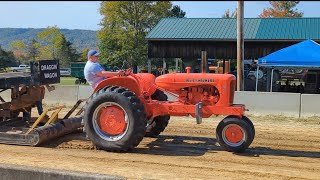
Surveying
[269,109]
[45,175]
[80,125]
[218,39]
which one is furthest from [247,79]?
[45,175]

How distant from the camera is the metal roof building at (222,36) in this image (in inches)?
993

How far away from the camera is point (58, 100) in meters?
13.6

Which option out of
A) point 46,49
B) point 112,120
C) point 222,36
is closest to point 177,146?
point 112,120

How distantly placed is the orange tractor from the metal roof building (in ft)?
62.1

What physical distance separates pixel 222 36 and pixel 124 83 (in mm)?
19860

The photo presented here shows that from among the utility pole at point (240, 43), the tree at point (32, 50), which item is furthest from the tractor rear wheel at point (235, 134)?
the tree at point (32, 50)

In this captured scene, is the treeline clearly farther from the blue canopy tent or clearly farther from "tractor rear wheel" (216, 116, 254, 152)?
"tractor rear wheel" (216, 116, 254, 152)

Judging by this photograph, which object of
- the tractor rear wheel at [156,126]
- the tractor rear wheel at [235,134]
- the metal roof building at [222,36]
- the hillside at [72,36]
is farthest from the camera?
the hillside at [72,36]

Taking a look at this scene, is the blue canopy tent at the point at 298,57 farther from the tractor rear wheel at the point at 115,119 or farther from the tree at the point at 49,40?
the tree at the point at 49,40

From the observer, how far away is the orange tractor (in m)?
6.55

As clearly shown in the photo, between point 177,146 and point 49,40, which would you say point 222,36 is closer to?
point 177,146

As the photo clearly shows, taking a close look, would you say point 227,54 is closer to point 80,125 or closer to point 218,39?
point 218,39

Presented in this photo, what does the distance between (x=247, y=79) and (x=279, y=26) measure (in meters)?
5.54

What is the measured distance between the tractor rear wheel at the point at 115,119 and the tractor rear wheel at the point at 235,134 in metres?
1.19
